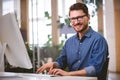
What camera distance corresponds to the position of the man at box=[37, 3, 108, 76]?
5.07 ft

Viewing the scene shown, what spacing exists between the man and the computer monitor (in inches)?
10.4

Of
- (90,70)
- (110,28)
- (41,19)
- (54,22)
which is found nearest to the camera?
(90,70)

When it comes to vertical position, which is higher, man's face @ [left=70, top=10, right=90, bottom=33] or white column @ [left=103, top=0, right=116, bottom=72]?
man's face @ [left=70, top=10, right=90, bottom=33]

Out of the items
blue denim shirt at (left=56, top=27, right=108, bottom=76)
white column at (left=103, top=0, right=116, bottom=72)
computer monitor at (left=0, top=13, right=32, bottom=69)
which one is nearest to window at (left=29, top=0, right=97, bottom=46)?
white column at (left=103, top=0, right=116, bottom=72)

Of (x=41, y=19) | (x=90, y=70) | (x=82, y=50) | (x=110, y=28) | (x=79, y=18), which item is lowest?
(x=110, y=28)

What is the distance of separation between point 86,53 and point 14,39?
60 centimetres

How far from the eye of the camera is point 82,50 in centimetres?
171

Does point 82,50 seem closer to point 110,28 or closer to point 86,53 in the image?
point 86,53

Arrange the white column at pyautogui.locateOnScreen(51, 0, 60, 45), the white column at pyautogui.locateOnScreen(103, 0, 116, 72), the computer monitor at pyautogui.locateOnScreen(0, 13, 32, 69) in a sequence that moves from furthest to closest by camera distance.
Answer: the white column at pyautogui.locateOnScreen(103, 0, 116, 72)
the white column at pyautogui.locateOnScreen(51, 0, 60, 45)
the computer monitor at pyautogui.locateOnScreen(0, 13, 32, 69)

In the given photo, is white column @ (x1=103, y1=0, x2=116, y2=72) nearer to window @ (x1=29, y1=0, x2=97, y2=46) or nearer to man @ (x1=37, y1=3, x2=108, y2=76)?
window @ (x1=29, y1=0, x2=97, y2=46)

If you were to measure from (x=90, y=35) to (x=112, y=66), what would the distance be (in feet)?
19.1

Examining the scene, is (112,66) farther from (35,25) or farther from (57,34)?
(35,25)

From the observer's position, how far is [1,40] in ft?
4.42

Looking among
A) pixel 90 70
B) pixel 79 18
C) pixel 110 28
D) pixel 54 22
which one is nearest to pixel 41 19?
pixel 54 22
